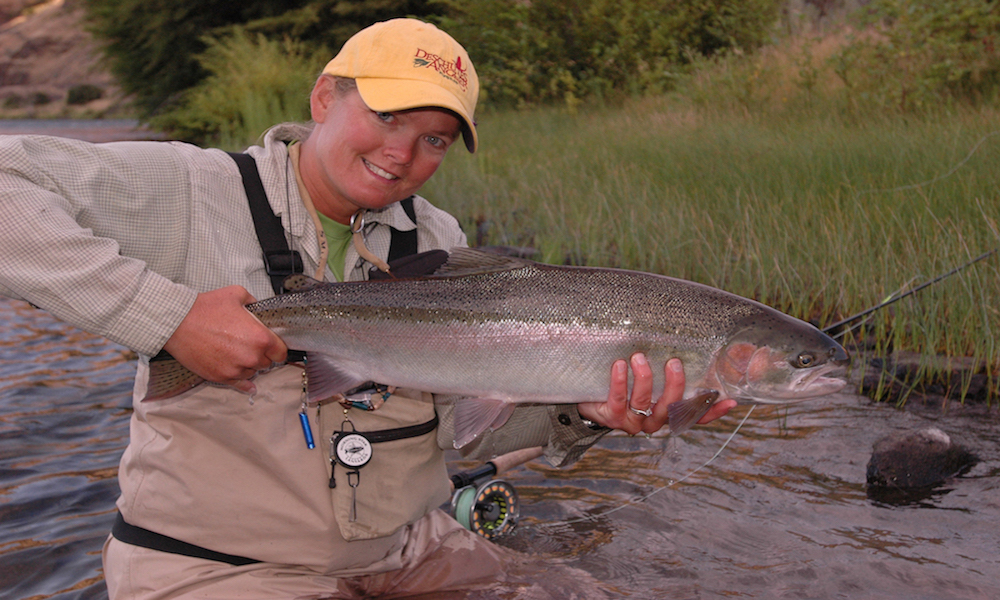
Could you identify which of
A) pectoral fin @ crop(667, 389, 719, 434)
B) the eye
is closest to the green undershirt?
pectoral fin @ crop(667, 389, 719, 434)

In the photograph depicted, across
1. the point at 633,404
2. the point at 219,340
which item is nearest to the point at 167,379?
the point at 219,340

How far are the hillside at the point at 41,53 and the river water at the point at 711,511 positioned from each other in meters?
86.3

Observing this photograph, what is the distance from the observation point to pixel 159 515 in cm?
240

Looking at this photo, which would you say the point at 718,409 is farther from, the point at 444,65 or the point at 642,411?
the point at 444,65

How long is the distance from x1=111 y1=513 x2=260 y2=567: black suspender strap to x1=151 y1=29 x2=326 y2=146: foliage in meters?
14.8

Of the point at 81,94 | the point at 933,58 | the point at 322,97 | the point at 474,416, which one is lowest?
the point at 81,94

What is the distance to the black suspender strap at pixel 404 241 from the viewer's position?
2.88 meters

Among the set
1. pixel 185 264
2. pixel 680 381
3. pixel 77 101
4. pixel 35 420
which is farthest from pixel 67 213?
pixel 77 101

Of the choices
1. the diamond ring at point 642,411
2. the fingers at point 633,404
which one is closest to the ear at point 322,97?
the fingers at point 633,404

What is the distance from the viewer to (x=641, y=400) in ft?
8.36

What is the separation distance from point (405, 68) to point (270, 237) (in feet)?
2.21

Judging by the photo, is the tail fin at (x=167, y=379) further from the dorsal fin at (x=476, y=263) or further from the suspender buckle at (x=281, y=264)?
the dorsal fin at (x=476, y=263)

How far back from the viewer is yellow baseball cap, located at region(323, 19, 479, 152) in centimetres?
251

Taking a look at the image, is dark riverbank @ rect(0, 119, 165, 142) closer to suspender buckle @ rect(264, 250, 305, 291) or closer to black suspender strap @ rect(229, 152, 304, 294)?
black suspender strap @ rect(229, 152, 304, 294)
